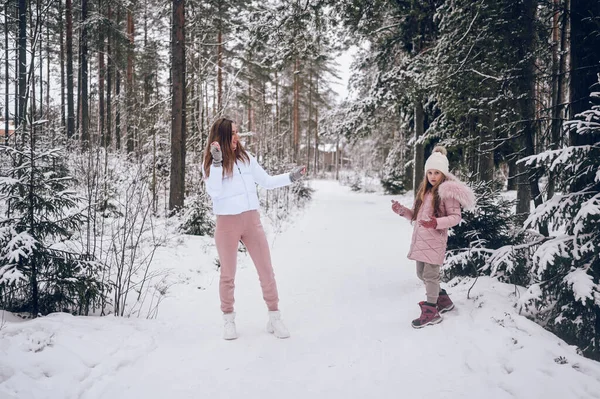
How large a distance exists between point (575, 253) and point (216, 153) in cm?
317

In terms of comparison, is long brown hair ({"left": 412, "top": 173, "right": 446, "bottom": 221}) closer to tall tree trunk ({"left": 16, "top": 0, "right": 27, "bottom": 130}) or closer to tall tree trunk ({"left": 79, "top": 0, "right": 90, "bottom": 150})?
tall tree trunk ({"left": 16, "top": 0, "right": 27, "bottom": 130})

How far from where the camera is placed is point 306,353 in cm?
324

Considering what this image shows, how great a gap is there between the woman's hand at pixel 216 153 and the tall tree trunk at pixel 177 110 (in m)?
6.50

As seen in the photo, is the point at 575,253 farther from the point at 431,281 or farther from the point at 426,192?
the point at 426,192

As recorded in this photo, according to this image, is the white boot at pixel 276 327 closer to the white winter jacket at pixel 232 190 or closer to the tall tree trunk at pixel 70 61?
the white winter jacket at pixel 232 190

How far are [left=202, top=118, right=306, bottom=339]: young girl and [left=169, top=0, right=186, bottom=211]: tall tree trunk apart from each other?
20.8 ft

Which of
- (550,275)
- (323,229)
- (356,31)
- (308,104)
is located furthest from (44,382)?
(308,104)

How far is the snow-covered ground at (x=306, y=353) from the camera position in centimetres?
257

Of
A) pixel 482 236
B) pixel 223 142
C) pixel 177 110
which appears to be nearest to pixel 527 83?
pixel 482 236

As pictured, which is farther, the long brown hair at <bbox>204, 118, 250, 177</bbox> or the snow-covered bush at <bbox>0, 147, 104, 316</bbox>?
the long brown hair at <bbox>204, 118, 250, 177</bbox>

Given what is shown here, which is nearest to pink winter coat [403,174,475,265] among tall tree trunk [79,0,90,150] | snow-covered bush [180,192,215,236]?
snow-covered bush [180,192,215,236]

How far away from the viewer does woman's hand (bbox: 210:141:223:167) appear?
132 inches

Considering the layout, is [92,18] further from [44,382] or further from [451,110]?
[44,382]

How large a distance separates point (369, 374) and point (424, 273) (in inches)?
51.8
